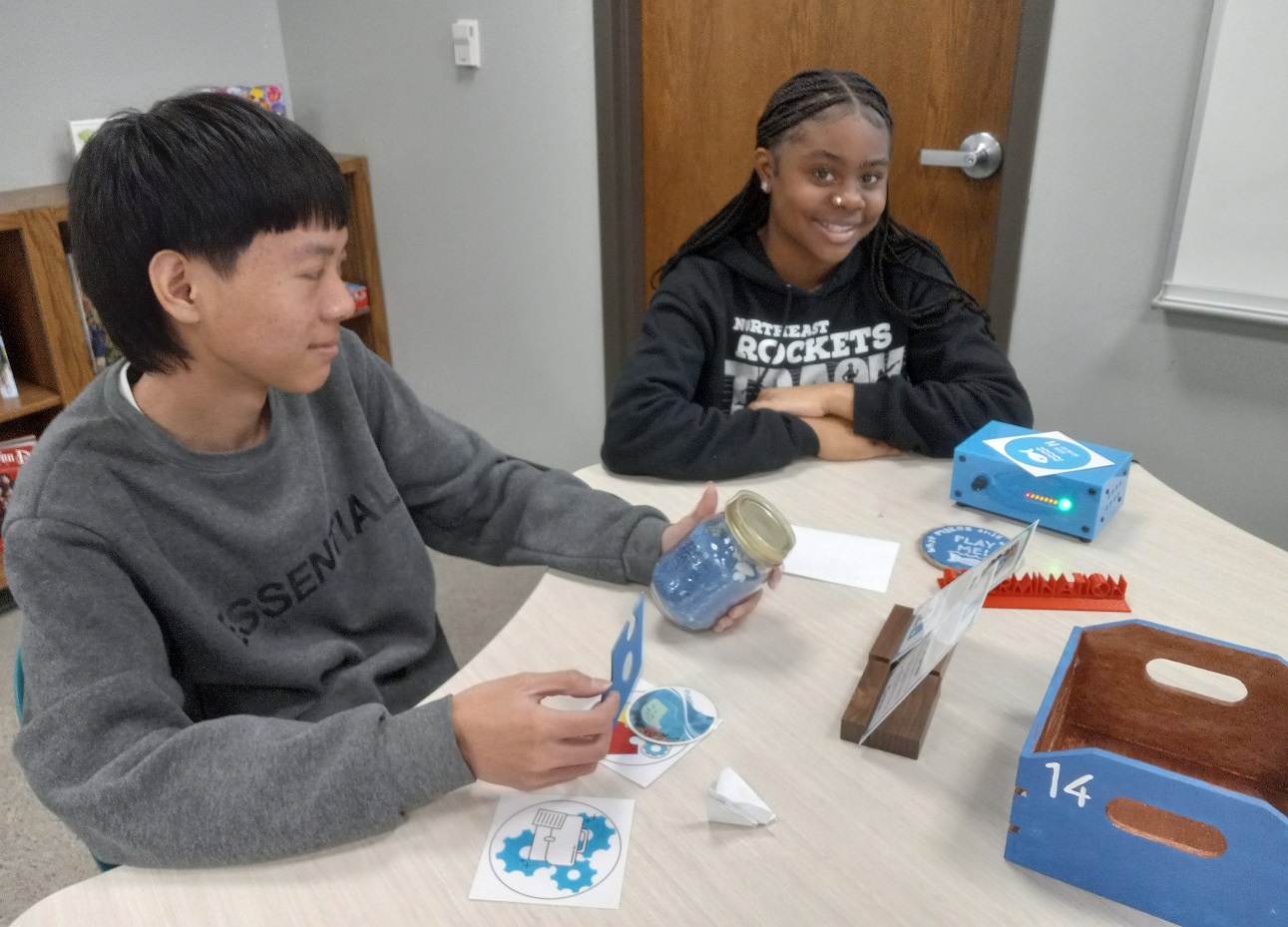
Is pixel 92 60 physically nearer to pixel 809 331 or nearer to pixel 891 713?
pixel 809 331

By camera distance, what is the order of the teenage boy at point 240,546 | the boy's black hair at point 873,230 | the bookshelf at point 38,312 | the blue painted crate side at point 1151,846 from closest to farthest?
the blue painted crate side at point 1151,846
the teenage boy at point 240,546
the boy's black hair at point 873,230
the bookshelf at point 38,312

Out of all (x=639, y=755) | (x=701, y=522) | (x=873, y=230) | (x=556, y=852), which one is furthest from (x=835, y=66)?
(x=556, y=852)

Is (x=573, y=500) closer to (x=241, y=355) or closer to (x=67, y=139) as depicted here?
(x=241, y=355)

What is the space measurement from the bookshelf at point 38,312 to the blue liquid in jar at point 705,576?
4.67ft

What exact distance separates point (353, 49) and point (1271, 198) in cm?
225

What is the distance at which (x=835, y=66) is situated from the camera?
6.68 feet

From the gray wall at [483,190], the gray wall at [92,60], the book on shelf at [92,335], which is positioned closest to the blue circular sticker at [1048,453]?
the gray wall at [483,190]

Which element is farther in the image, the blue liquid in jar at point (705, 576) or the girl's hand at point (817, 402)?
the girl's hand at point (817, 402)

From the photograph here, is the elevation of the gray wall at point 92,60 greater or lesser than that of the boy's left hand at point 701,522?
greater

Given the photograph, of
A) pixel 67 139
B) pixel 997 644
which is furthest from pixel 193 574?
pixel 67 139

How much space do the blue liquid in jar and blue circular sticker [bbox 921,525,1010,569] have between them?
27 centimetres

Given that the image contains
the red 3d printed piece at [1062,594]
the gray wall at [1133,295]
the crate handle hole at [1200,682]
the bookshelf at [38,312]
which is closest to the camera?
the crate handle hole at [1200,682]

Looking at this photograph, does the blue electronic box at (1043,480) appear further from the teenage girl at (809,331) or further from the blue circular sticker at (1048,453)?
the teenage girl at (809,331)

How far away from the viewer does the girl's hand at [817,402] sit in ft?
4.53
